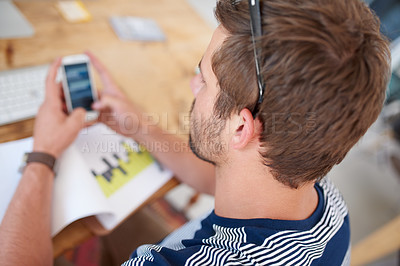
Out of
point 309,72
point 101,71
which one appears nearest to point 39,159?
point 101,71

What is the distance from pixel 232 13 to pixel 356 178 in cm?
190

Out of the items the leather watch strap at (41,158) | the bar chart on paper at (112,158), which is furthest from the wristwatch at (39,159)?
the bar chart on paper at (112,158)

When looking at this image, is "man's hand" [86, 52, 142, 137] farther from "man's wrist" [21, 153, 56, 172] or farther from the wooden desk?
"man's wrist" [21, 153, 56, 172]

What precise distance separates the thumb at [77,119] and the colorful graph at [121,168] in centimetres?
10

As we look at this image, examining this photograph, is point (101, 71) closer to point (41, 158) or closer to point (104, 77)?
point (104, 77)

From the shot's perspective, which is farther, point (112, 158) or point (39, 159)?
point (112, 158)

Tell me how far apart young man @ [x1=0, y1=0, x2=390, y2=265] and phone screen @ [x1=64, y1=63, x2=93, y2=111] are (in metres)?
0.14

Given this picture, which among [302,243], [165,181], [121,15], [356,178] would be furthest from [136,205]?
[356,178]

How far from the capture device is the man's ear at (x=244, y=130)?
20.6 inches

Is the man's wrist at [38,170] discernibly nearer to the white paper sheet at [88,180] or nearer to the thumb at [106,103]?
the white paper sheet at [88,180]

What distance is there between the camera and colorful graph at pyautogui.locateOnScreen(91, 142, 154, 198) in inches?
30.0

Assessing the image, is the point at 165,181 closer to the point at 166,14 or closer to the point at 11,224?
the point at 11,224

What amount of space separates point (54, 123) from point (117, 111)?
0.17m

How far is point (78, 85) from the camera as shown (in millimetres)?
842
